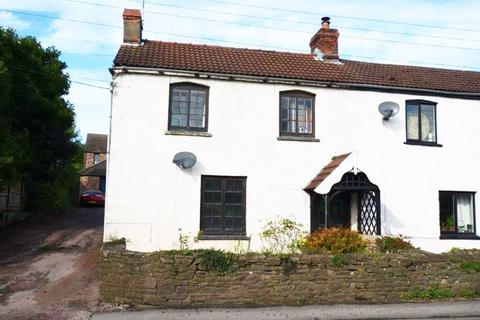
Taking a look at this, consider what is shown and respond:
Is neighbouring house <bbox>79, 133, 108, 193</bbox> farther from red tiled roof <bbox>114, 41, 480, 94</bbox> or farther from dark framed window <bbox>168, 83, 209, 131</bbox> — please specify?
Answer: dark framed window <bbox>168, 83, 209, 131</bbox>

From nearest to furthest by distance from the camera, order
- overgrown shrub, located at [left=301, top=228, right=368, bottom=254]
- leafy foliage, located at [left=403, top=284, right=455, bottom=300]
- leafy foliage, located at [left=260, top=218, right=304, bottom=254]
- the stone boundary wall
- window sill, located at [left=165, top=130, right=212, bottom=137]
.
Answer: the stone boundary wall, leafy foliage, located at [left=403, top=284, right=455, bottom=300], overgrown shrub, located at [left=301, top=228, right=368, bottom=254], window sill, located at [left=165, top=130, right=212, bottom=137], leafy foliage, located at [left=260, top=218, right=304, bottom=254]

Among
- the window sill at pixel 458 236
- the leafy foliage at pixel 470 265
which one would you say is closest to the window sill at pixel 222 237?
the leafy foliage at pixel 470 265

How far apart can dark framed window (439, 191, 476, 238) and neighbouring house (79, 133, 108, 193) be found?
1361 inches

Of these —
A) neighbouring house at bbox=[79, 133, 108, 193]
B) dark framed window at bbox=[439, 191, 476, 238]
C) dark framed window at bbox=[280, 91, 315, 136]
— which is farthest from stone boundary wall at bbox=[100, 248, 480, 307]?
neighbouring house at bbox=[79, 133, 108, 193]

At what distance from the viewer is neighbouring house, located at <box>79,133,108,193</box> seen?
4628 centimetres

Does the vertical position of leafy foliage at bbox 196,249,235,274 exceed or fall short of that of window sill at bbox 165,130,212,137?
it falls short

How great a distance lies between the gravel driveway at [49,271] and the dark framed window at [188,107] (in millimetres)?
4741

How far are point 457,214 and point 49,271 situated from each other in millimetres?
12565

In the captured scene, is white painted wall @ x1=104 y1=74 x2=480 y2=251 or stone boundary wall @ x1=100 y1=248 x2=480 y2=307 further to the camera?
white painted wall @ x1=104 y1=74 x2=480 y2=251

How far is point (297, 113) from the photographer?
47.7 feet

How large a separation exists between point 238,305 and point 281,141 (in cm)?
572

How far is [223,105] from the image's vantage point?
45.8 ft

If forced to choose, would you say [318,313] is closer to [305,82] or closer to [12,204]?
[305,82]

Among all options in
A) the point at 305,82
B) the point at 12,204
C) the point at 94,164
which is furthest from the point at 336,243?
the point at 94,164
